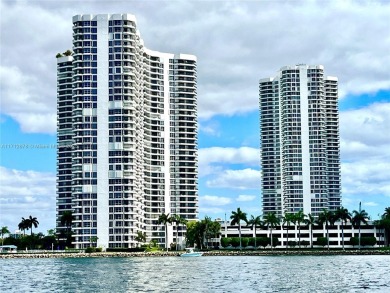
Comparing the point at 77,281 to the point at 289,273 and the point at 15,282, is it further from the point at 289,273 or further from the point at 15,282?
the point at 289,273

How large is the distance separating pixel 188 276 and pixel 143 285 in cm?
2002

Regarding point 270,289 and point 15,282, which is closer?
point 270,289

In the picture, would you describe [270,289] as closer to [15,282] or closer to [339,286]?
[339,286]

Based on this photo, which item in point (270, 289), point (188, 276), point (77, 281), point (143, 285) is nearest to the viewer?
point (270, 289)

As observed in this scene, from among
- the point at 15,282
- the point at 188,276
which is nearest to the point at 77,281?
the point at 15,282

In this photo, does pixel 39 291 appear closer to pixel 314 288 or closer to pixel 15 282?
pixel 15 282

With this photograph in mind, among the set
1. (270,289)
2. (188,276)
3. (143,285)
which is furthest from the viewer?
(188,276)

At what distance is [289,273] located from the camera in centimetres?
12650

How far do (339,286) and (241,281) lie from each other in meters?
16.0

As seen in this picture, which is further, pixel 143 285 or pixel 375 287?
pixel 143 285

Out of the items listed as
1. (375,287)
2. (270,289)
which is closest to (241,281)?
(270,289)

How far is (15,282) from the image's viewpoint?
112500 mm

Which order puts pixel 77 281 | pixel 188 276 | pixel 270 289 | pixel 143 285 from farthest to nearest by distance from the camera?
pixel 188 276, pixel 77 281, pixel 143 285, pixel 270 289

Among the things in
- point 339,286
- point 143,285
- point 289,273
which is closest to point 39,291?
point 143,285
